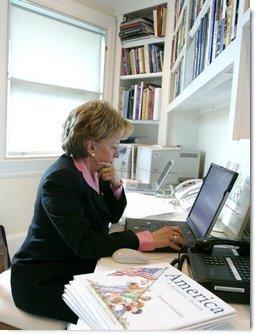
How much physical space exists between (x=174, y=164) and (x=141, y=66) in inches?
46.9

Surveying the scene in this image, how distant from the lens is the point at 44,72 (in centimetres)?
279

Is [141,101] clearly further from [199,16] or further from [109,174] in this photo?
[109,174]

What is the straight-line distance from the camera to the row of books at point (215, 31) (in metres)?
1.01

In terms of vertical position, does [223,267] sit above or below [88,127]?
below

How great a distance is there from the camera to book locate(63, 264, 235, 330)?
1.81ft

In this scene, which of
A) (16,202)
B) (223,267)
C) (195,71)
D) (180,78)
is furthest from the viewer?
(16,202)

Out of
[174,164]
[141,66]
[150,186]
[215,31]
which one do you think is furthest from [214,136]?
[215,31]

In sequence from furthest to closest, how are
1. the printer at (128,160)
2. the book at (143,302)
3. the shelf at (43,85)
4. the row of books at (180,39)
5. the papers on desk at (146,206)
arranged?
1. the printer at (128,160)
2. the shelf at (43,85)
3. the row of books at (180,39)
4. the papers on desk at (146,206)
5. the book at (143,302)

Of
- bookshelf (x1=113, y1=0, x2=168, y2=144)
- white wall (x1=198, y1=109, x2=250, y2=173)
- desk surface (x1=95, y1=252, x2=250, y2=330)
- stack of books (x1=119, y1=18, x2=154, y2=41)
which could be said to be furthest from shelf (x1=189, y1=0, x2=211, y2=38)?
stack of books (x1=119, y1=18, x2=154, y2=41)

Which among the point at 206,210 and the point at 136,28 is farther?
the point at 136,28

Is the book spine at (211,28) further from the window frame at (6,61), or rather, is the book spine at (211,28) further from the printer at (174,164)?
the window frame at (6,61)

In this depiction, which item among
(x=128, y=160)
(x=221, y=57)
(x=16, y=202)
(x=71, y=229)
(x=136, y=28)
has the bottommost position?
(x=16, y=202)

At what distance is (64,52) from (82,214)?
2290mm

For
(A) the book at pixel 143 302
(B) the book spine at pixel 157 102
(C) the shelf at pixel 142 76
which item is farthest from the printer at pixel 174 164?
(A) the book at pixel 143 302
